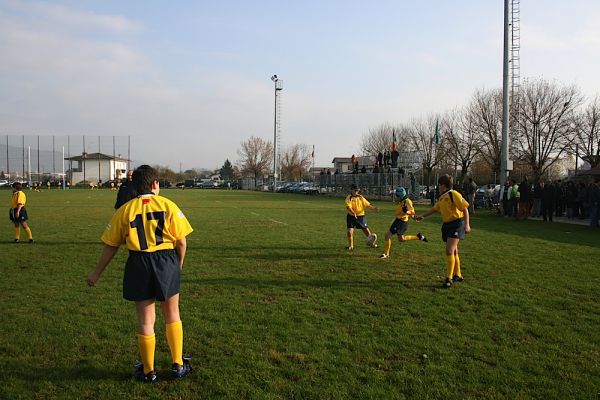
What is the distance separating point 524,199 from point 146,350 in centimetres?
2034

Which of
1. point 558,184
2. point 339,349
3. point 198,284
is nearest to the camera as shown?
point 339,349

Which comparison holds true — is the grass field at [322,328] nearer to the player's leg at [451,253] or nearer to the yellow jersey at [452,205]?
the player's leg at [451,253]

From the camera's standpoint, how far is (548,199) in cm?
2075

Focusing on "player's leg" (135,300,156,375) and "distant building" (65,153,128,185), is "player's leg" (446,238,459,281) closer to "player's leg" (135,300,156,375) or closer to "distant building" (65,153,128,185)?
"player's leg" (135,300,156,375)

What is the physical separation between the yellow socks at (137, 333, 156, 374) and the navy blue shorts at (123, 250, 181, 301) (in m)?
0.39

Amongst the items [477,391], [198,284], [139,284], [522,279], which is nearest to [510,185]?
[522,279]

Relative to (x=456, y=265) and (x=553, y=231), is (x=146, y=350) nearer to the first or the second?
(x=456, y=265)

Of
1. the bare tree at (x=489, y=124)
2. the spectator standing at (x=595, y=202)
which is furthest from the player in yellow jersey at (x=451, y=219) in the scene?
the bare tree at (x=489, y=124)

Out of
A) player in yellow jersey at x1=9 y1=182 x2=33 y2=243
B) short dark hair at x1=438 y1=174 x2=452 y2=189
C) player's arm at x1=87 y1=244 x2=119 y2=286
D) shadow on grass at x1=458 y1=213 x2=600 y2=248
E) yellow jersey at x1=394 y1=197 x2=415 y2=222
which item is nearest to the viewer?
player's arm at x1=87 y1=244 x2=119 y2=286

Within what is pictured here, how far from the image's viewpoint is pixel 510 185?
22.2 meters

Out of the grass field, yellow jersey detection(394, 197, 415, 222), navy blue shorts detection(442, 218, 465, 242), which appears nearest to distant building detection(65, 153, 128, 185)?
the grass field

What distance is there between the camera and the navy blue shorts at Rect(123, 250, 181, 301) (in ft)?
13.0

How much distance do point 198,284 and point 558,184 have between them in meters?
20.0

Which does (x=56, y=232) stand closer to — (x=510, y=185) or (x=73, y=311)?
(x=73, y=311)
